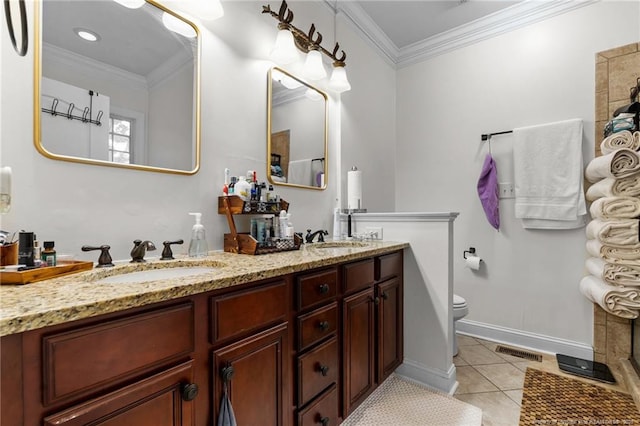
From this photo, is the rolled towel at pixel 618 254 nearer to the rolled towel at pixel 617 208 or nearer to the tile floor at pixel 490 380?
the rolled towel at pixel 617 208

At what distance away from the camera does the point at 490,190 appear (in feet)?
8.45

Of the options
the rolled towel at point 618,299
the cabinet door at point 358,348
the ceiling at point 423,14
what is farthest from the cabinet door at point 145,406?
the ceiling at point 423,14

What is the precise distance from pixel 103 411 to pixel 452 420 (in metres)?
1.66

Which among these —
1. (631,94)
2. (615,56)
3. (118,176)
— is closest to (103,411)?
(118,176)

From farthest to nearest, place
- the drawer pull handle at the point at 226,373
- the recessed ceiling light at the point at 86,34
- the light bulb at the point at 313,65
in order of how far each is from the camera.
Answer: the light bulb at the point at 313,65, the recessed ceiling light at the point at 86,34, the drawer pull handle at the point at 226,373

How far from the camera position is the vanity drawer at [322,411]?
1.18m

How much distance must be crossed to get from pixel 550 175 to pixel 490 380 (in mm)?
1602

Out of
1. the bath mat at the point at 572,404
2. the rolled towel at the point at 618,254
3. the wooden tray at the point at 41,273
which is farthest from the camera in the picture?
the rolled towel at the point at 618,254

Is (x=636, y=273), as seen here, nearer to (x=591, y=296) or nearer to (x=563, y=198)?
(x=591, y=296)

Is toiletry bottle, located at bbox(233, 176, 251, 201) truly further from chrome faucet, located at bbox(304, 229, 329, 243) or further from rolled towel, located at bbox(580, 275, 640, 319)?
rolled towel, located at bbox(580, 275, 640, 319)

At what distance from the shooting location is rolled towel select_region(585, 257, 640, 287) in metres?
1.76

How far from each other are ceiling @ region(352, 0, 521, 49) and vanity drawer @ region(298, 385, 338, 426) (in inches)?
109

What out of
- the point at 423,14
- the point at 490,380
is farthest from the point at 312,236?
the point at 423,14

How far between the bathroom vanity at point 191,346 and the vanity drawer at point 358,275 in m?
0.01
